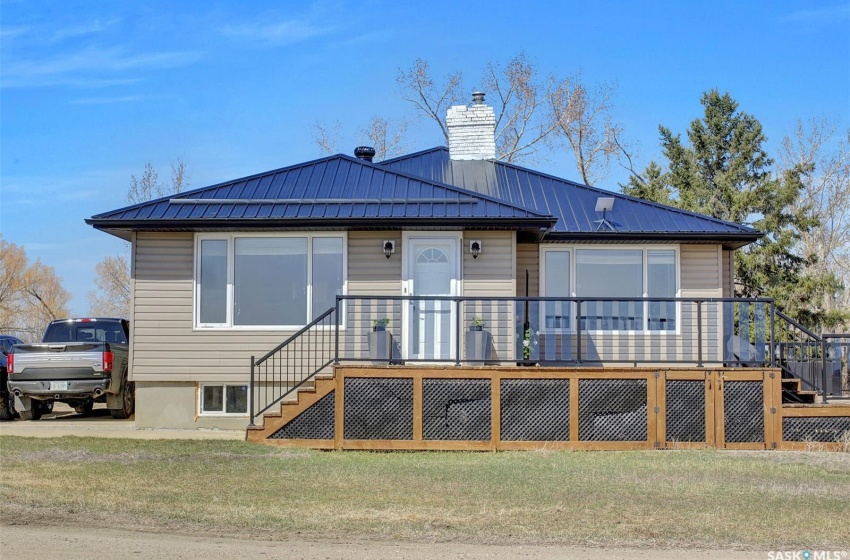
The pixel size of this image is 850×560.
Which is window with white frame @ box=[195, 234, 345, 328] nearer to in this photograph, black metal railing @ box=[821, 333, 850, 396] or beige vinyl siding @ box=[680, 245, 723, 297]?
beige vinyl siding @ box=[680, 245, 723, 297]

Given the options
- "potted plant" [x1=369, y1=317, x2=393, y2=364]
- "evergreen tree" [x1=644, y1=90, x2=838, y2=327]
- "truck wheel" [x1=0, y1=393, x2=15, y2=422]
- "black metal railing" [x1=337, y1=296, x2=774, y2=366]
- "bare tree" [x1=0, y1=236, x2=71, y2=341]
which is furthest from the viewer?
"bare tree" [x1=0, y1=236, x2=71, y2=341]

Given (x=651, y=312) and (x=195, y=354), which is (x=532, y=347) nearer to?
(x=651, y=312)

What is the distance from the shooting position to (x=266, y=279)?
15.1 meters

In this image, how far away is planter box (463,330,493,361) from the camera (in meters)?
13.7

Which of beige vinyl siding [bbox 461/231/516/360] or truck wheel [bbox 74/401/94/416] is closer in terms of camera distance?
beige vinyl siding [bbox 461/231/516/360]

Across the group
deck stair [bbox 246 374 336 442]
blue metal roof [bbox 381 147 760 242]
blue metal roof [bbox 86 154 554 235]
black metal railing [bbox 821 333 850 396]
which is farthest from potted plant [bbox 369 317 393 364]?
black metal railing [bbox 821 333 850 396]

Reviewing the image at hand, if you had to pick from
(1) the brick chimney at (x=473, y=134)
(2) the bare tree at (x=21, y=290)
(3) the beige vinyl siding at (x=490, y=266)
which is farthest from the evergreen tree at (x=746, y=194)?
(2) the bare tree at (x=21, y=290)

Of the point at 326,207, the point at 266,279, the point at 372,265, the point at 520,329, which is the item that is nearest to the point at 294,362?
the point at 266,279

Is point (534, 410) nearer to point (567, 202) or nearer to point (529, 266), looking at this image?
point (529, 266)

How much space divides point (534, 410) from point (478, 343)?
126 centimetres

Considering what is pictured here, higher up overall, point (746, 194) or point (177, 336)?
point (746, 194)

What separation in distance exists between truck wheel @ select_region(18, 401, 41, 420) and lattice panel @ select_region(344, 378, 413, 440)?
7.01m

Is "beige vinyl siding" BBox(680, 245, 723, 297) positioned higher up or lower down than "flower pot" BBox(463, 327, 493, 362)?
higher up

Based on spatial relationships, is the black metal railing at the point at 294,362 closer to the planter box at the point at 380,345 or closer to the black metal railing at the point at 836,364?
the planter box at the point at 380,345
